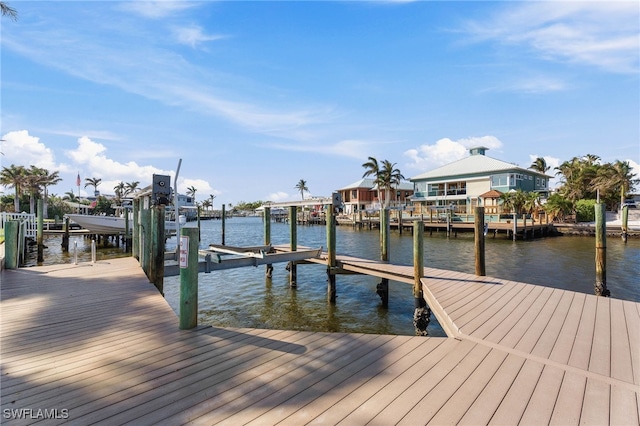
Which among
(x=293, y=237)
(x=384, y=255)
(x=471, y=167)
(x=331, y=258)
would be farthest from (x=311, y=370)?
(x=471, y=167)

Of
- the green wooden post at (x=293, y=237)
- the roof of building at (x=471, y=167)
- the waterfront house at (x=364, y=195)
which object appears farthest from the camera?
the waterfront house at (x=364, y=195)

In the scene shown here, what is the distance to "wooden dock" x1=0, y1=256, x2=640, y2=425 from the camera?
2979 millimetres

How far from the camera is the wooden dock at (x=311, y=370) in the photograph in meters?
2.98

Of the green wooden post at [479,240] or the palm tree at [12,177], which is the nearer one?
the green wooden post at [479,240]

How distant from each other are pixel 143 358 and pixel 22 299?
14.5 feet

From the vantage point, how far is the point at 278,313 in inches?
416

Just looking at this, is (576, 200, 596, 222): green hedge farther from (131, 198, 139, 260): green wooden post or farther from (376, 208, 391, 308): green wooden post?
(131, 198, 139, 260): green wooden post

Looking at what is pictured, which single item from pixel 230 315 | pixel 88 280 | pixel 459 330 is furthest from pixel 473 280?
pixel 88 280

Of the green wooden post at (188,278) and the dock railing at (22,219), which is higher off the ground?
the dock railing at (22,219)

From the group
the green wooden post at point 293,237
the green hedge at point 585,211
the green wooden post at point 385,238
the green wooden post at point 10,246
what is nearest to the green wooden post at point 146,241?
the green wooden post at point 10,246

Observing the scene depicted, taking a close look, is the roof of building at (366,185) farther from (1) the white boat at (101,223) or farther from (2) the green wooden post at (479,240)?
(2) the green wooden post at (479,240)

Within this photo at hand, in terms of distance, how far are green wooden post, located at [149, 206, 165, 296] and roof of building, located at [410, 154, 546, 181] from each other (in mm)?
45527

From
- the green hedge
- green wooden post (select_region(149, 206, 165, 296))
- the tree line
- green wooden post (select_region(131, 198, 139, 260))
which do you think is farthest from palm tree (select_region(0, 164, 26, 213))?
the green hedge

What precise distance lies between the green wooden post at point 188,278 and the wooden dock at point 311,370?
0.23 meters
